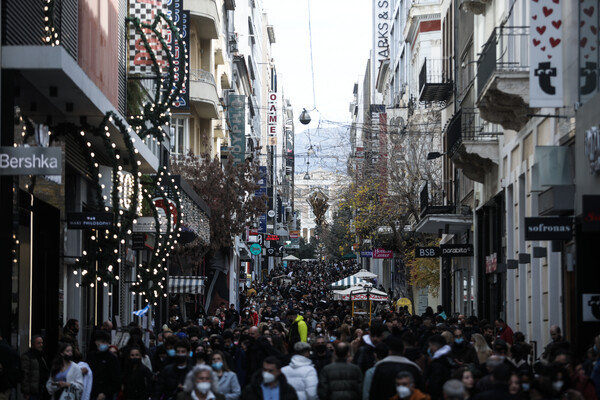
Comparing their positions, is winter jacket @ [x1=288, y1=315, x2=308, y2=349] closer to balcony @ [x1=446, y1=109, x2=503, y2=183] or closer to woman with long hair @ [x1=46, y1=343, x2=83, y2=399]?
woman with long hair @ [x1=46, y1=343, x2=83, y2=399]

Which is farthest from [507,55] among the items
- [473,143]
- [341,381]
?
[341,381]

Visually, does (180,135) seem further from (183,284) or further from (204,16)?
(183,284)

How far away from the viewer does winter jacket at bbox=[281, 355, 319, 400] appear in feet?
46.9

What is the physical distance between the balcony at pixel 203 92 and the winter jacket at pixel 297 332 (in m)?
28.5

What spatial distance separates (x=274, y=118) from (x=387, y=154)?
87.7 metres

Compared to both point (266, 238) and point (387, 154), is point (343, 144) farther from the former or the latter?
point (266, 238)

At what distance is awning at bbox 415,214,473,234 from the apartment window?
1630cm

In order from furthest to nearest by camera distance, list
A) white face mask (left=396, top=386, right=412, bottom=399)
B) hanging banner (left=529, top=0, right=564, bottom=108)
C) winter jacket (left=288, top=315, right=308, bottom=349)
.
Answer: winter jacket (left=288, top=315, right=308, bottom=349), hanging banner (left=529, top=0, right=564, bottom=108), white face mask (left=396, top=386, right=412, bottom=399)

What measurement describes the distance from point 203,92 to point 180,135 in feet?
8.02

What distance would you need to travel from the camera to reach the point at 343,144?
1989 inches

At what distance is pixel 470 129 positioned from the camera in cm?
3080

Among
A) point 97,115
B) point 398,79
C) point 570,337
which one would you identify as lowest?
point 570,337

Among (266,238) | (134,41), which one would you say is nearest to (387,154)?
(134,41)

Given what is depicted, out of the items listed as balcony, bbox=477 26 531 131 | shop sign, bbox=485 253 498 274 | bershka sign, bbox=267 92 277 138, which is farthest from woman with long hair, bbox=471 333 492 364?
bershka sign, bbox=267 92 277 138
